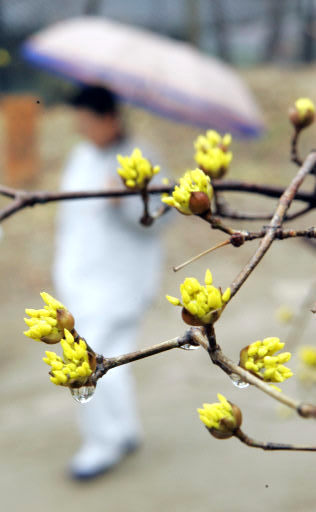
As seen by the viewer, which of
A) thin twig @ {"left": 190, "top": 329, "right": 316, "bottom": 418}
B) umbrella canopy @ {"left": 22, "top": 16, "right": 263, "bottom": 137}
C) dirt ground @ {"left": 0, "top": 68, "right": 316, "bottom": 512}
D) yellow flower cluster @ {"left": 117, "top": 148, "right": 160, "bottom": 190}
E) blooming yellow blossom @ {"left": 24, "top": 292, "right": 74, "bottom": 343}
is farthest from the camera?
umbrella canopy @ {"left": 22, "top": 16, "right": 263, "bottom": 137}

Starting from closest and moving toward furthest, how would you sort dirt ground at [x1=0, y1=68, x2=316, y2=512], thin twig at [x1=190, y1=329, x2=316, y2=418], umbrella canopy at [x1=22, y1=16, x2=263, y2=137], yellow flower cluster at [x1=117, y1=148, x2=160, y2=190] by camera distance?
thin twig at [x1=190, y1=329, x2=316, y2=418] < yellow flower cluster at [x1=117, y1=148, x2=160, y2=190] < dirt ground at [x1=0, y1=68, x2=316, y2=512] < umbrella canopy at [x1=22, y1=16, x2=263, y2=137]

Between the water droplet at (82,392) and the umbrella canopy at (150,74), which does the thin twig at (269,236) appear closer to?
the water droplet at (82,392)

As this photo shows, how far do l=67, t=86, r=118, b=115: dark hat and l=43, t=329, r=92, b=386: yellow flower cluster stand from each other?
7.18ft

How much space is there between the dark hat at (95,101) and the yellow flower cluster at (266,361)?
219cm

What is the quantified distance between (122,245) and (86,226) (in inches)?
6.0

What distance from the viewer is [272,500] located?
229cm

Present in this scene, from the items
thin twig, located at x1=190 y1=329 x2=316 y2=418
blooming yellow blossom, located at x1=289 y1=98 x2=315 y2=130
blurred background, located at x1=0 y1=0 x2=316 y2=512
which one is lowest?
blurred background, located at x1=0 y1=0 x2=316 y2=512

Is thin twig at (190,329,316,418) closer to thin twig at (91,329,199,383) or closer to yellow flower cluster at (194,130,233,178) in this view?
thin twig at (91,329,199,383)

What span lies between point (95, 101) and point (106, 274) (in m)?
0.64

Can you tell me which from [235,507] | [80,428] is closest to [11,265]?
[80,428]

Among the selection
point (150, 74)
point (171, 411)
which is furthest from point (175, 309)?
point (150, 74)

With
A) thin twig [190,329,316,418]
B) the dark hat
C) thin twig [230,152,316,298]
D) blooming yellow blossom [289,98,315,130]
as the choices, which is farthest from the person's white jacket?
thin twig [190,329,316,418]

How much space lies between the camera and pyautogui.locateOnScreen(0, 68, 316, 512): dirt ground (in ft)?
8.07

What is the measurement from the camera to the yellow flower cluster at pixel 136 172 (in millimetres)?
582
